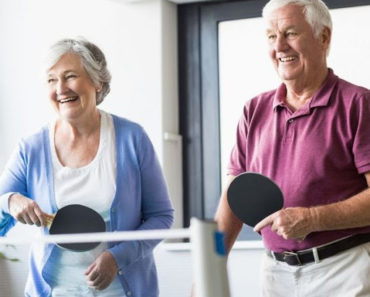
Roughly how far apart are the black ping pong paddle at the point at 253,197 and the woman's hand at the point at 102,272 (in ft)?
1.41

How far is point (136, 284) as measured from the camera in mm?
2799

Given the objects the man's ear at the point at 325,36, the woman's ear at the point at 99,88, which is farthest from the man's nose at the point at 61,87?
the man's ear at the point at 325,36

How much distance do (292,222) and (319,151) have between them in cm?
27

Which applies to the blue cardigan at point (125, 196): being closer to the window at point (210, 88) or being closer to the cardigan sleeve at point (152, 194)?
the cardigan sleeve at point (152, 194)

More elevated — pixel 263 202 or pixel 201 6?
pixel 201 6

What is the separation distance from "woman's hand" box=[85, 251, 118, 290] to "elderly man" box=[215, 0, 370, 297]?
40 centimetres

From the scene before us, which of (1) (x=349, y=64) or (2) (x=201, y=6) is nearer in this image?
(1) (x=349, y=64)

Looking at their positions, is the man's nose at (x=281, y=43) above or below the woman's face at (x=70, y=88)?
above

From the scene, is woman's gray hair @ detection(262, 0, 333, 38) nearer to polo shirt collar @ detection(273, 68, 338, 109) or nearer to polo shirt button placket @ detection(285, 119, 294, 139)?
polo shirt collar @ detection(273, 68, 338, 109)

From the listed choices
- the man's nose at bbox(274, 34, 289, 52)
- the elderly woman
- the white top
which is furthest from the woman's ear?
the man's nose at bbox(274, 34, 289, 52)

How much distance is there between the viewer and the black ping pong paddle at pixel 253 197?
2572mm

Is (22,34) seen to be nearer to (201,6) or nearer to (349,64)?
(201,6)

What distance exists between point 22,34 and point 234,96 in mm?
1488

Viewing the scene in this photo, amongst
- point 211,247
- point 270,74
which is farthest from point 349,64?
point 211,247
